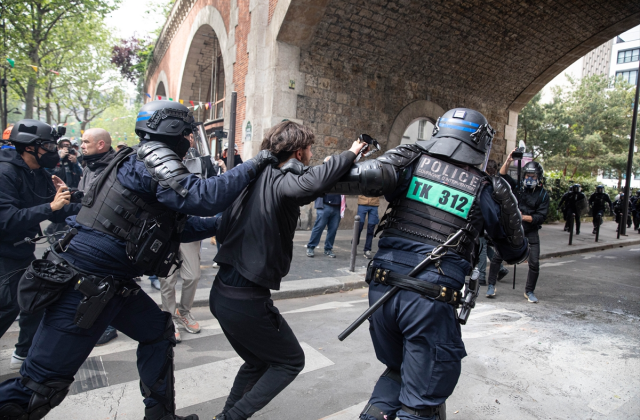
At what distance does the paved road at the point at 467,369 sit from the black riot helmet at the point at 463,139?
178 centimetres

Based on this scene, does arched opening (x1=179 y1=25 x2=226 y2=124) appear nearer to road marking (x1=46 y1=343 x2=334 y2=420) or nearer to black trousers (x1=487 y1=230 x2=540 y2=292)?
black trousers (x1=487 y1=230 x2=540 y2=292)

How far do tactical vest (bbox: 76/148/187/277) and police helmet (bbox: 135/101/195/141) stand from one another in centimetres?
14

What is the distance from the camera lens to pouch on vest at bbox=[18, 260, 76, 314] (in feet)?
6.64

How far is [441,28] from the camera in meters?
12.0

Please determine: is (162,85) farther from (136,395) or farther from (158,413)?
(158,413)

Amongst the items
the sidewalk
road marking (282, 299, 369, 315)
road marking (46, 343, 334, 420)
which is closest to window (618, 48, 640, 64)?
the sidewalk

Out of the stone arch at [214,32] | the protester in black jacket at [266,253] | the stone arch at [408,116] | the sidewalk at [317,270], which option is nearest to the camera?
the protester in black jacket at [266,253]

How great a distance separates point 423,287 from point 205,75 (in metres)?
20.8

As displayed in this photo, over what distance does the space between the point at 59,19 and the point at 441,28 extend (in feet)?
53.0

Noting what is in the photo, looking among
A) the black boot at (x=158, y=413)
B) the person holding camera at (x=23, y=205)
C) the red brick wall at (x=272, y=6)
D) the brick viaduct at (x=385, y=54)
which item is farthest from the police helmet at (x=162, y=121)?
the red brick wall at (x=272, y=6)

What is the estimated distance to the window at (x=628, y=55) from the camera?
196ft

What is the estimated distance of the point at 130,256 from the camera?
2.16m

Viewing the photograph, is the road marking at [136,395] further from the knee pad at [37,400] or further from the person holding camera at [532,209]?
the person holding camera at [532,209]

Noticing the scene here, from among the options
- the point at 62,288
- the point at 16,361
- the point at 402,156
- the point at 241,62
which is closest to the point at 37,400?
the point at 62,288
